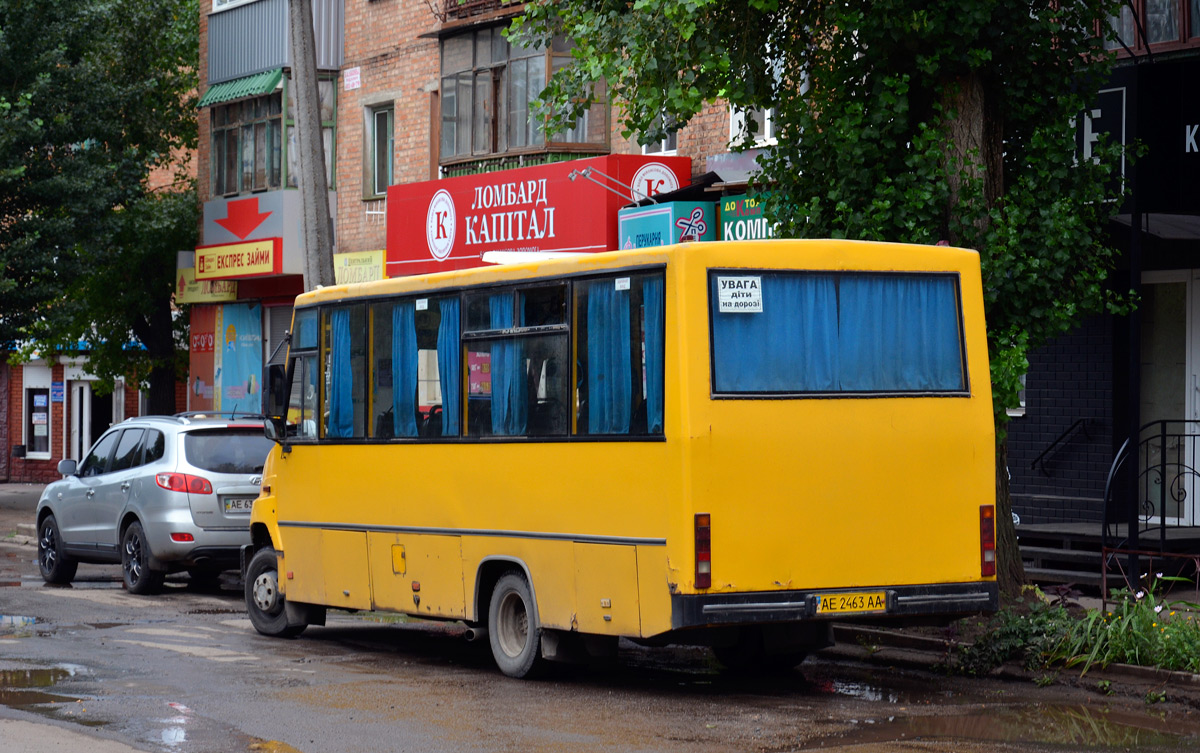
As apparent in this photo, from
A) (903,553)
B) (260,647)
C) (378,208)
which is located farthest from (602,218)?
(903,553)

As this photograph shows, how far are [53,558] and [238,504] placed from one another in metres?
2.91

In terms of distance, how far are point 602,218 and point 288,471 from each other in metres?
9.01

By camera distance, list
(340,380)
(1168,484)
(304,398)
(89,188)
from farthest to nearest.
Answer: (89,188)
(1168,484)
(304,398)
(340,380)

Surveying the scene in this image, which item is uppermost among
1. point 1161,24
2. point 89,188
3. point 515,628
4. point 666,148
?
point 89,188

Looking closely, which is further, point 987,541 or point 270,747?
point 987,541

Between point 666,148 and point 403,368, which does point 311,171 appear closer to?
point 666,148

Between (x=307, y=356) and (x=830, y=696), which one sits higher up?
(x=307, y=356)

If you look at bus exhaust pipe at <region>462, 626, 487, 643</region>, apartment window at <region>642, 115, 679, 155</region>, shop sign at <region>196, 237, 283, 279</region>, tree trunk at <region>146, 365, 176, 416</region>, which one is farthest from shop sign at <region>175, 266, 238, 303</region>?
bus exhaust pipe at <region>462, 626, 487, 643</region>

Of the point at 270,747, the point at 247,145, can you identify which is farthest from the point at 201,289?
the point at 270,747

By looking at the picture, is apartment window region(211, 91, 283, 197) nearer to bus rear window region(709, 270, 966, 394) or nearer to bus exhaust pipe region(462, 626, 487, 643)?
bus exhaust pipe region(462, 626, 487, 643)

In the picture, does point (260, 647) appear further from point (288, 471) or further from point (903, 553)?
point (903, 553)

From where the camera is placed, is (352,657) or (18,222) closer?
(352,657)

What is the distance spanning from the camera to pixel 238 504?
16.2m

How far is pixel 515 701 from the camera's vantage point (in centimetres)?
973
